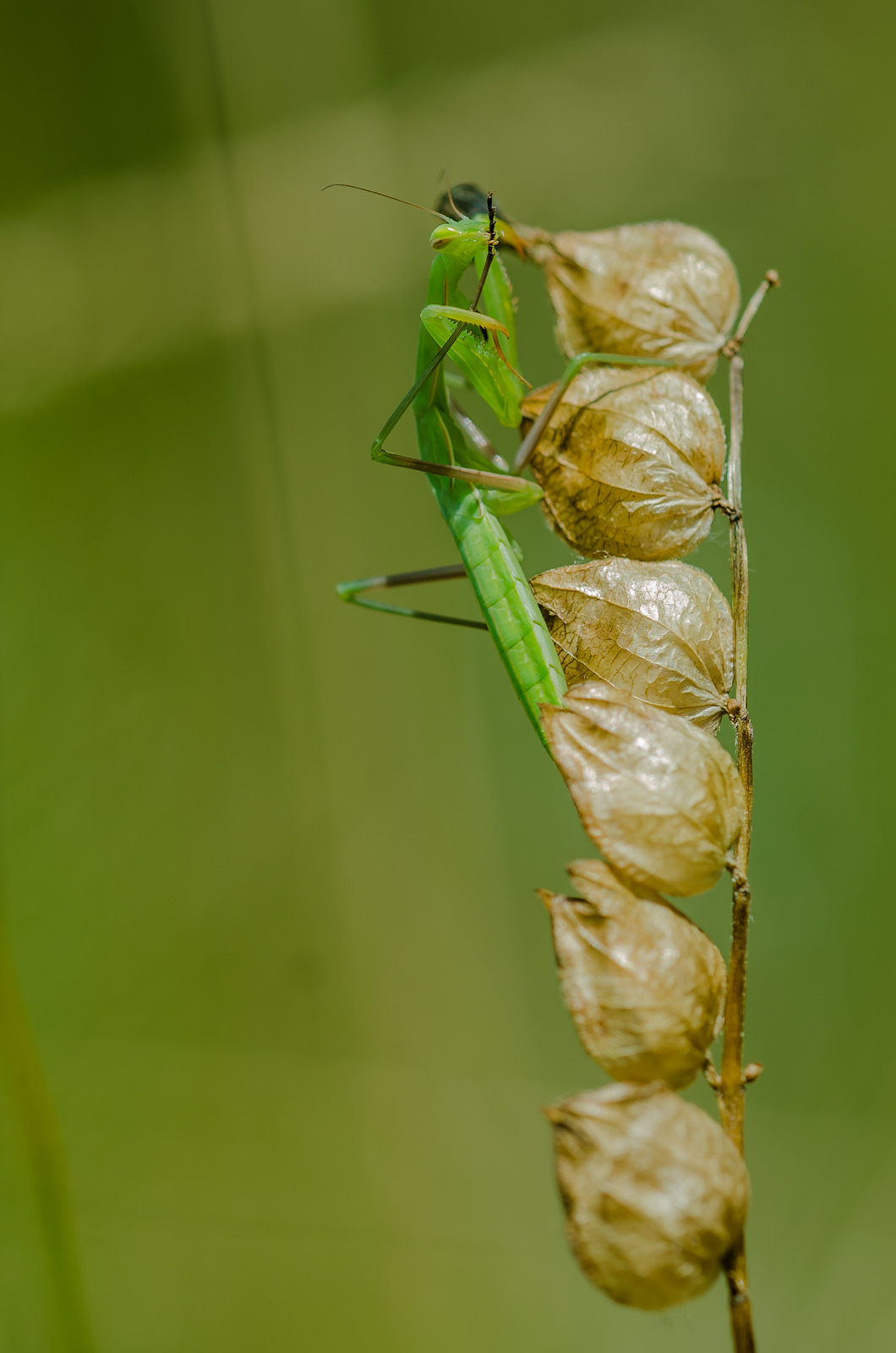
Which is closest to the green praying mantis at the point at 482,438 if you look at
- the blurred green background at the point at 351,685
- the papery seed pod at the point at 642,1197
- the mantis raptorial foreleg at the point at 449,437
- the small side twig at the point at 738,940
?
the mantis raptorial foreleg at the point at 449,437

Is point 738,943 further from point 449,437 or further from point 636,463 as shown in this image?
point 449,437

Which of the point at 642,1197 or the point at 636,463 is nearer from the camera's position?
the point at 642,1197

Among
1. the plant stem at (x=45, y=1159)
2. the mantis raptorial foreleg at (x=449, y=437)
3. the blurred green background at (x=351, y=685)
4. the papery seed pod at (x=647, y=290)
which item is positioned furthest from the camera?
the blurred green background at (x=351, y=685)

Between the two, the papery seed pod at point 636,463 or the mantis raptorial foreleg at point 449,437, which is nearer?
the papery seed pod at point 636,463

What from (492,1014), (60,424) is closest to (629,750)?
(60,424)

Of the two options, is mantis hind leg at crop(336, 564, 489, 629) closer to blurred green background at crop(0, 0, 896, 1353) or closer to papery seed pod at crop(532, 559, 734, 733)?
papery seed pod at crop(532, 559, 734, 733)

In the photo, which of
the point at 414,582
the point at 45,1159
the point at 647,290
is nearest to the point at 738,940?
the point at 647,290

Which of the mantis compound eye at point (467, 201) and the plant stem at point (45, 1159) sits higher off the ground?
the mantis compound eye at point (467, 201)

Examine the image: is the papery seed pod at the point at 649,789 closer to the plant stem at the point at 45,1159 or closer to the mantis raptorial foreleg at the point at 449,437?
the mantis raptorial foreleg at the point at 449,437
